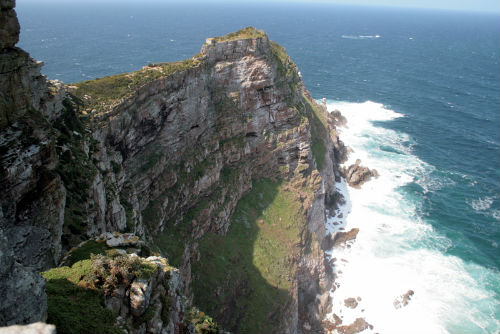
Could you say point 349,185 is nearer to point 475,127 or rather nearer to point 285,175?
point 285,175

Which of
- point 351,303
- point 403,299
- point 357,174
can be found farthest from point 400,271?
point 357,174

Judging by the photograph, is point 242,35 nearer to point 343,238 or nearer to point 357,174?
point 343,238

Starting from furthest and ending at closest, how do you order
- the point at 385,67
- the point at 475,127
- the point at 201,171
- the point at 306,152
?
the point at 385,67, the point at 475,127, the point at 306,152, the point at 201,171

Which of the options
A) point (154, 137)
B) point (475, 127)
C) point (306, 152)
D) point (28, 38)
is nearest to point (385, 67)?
point (475, 127)

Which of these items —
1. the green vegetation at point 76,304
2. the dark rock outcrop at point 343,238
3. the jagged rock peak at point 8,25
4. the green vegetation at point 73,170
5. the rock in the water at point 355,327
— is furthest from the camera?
the dark rock outcrop at point 343,238

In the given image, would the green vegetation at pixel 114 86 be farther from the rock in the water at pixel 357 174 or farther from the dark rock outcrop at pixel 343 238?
the rock in the water at pixel 357 174

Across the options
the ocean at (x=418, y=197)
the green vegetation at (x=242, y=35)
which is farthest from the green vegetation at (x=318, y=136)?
the green vegetation at (x=242, y=35)
